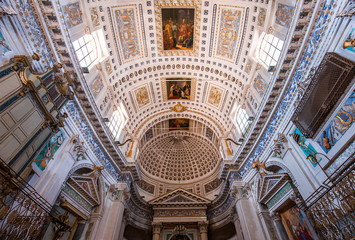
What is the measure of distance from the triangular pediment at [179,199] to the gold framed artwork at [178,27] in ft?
42.4

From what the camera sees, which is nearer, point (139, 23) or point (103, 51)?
point (103, 51)

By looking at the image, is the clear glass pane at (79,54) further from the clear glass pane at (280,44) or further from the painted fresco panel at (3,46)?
the clear glass pane at (280,44)

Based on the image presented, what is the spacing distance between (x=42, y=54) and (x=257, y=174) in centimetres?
1280

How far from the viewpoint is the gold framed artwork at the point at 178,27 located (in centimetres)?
1384

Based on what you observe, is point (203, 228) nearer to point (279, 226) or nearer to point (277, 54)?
point (279, 226)

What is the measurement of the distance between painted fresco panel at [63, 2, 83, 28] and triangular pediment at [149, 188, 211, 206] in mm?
15000

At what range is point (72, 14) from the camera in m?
9.70

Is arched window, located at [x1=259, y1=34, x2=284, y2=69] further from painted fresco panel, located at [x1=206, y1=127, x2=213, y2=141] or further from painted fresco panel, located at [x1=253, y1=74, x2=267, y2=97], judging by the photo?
painted fresco panel, located at [x1=206, y1=127, x2=213, y2=141]

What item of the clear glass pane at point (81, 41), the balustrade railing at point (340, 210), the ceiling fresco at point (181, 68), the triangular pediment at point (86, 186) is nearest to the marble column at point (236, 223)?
the ceiling fresco at point (181, 68)

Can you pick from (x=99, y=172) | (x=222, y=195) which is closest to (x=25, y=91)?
(x=99, y=172)

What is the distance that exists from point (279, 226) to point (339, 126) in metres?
6.53

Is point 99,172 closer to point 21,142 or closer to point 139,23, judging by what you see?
point 21,142

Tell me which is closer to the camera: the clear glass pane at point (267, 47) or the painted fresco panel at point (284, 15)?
the painted fresco panel at point (284, 15)

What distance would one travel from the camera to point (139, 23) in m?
14.0
